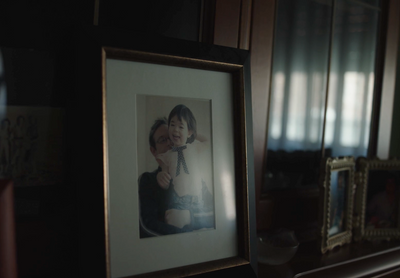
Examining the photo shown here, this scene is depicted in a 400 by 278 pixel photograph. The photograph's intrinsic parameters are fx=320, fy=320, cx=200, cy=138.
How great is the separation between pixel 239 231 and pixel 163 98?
0.35 m

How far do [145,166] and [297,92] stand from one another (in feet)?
1.96

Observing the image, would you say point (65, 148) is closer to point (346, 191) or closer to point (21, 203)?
point (21, 203)

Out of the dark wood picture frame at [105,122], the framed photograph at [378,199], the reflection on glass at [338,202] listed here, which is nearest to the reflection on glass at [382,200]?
the framed photograph at [378,199]

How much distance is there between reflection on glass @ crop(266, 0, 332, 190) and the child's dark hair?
36cm

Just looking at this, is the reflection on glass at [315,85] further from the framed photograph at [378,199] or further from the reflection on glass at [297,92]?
the framed photograph at [378,199]

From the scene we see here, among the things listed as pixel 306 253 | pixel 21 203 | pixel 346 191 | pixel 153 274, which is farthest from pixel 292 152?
pixel 21 203

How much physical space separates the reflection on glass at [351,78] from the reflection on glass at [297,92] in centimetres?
5

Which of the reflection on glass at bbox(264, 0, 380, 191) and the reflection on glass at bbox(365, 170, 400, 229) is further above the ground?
the reflection on glass at bbox(264, 0, 380, 191)

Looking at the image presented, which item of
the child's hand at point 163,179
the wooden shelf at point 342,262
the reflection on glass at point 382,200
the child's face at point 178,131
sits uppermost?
the child's face at point 178,131

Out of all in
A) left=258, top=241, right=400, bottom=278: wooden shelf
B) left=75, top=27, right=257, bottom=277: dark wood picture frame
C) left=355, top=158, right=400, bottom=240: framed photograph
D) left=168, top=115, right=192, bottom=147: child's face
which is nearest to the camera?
left=75, top=27, right=257, bottom=277: dark wood picture frame

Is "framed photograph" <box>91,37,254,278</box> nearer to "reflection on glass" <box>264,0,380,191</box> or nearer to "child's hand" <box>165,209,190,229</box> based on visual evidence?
"child's hand" <box>165,209,190,229</box>

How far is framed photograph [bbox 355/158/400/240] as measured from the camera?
103 cm

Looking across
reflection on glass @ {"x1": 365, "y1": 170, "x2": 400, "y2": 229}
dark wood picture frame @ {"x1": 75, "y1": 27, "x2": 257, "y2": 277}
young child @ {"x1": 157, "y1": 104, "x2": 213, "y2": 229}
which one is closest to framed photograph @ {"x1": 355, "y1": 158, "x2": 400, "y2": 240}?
reflection on glass @ {"x1": 365, "y1": 170, "x2": 400, "y2": 229}

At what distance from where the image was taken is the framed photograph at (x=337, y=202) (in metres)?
0.92
